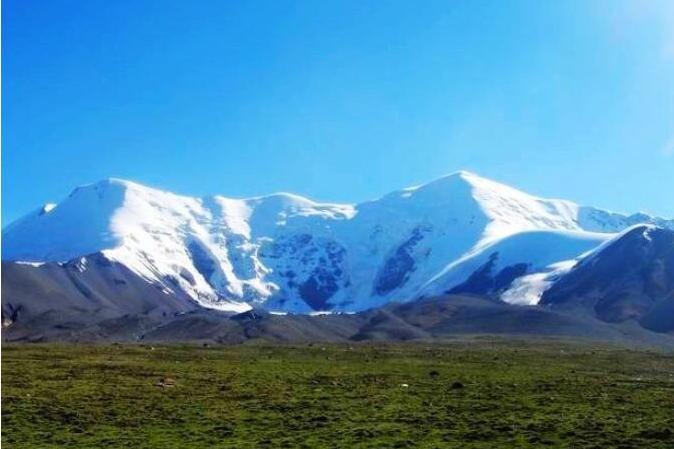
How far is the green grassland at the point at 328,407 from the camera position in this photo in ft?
89.9

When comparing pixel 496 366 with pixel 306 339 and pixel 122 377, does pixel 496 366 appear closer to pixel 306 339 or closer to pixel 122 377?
pixel 122 377

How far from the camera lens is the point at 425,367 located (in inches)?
2424

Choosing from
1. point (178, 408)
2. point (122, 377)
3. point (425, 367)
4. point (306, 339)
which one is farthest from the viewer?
point (306, 339)

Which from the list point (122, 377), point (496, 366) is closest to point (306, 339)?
point (496, 366)

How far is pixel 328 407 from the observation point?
35469 millimetres

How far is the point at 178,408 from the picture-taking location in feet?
114

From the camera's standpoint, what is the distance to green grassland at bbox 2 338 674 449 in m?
27.4

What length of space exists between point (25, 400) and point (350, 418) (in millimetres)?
15659

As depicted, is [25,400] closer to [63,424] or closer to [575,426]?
[63,424]

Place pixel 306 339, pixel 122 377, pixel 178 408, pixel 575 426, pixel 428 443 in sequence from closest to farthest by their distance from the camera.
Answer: pixel 428 443 → pixel 575 426 → pixel 178 408 → pixel 122 377 → pixel 306 339

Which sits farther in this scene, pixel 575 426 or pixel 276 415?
pixel 276 415

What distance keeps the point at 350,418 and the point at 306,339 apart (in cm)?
16242

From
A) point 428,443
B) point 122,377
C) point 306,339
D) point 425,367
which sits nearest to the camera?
point 428,443

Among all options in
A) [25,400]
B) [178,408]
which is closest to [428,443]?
[178,408]
